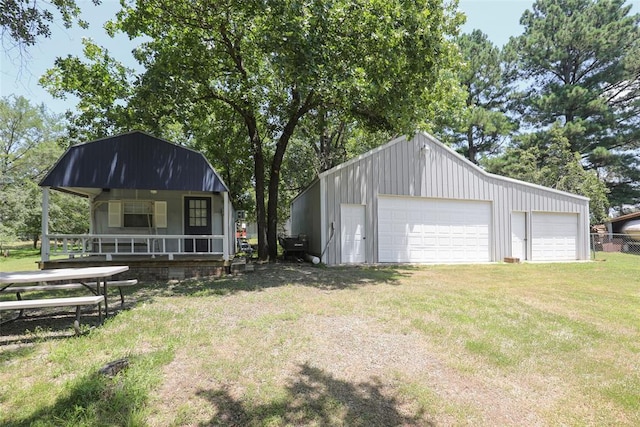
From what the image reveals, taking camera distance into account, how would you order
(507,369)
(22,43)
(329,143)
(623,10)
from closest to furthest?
(507,369) → (22,43) → (329,143) → (623,10)

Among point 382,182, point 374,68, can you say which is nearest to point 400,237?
point 382,182

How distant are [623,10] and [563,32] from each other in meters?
3.91

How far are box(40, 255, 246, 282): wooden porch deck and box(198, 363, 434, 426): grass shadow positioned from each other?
6.33 m

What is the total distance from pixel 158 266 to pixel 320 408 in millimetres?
7289

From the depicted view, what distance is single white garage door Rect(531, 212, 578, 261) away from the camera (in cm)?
1323

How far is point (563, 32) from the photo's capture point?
24.3m

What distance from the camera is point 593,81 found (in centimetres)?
2438

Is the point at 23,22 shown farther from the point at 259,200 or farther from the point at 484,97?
the point at 484,97

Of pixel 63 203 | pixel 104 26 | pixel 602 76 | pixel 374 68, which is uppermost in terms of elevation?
pixel 602 76

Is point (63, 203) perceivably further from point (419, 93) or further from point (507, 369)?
point (507, 369)

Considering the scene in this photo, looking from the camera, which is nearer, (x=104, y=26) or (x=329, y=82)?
(x=329, y=82)

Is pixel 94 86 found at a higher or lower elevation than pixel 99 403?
higher

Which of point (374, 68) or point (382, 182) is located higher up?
point (374, 68)

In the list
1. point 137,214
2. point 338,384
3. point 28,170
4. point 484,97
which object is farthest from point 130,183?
point 484,97
